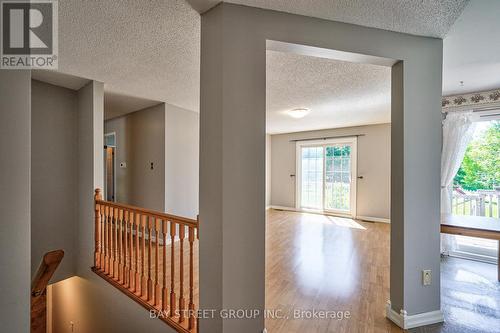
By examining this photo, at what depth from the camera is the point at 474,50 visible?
2.21 m

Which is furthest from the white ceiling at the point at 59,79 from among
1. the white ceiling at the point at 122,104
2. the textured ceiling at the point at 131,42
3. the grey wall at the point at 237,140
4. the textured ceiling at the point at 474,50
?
the textured ceiling at the point at 474,50

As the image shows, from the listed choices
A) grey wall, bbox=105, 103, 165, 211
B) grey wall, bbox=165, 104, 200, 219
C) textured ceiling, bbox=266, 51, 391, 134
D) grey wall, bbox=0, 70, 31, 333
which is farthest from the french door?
grey wall, bbox=0, 70, 31, 333

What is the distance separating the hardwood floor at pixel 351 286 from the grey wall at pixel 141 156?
2212 mm

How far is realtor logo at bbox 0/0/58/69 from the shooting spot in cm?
97

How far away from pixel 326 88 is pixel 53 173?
3.69 metres

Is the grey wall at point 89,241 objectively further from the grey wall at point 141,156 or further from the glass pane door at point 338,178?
the glass pane door at point 338,178

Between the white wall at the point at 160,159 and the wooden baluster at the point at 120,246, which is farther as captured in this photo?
the white wall at the point at 160,159

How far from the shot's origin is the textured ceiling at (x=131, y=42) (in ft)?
5.34

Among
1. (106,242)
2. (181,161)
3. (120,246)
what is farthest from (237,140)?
(181,161)

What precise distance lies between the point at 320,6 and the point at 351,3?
193mm

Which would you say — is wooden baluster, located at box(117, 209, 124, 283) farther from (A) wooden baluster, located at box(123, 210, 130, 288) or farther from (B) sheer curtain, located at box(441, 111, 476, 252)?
(B) sheer curtain, located at box(441, 111, 476, 252)

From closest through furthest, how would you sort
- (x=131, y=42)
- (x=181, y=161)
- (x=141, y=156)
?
(x=131, y=42), (x=181, y=161), (x=141, y=156)

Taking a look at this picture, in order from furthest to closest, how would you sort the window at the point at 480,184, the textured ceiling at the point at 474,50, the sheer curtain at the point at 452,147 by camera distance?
the window at the point at 480,184 → the sheer curtain at the point at 452,147 → the textured ceiling at the point at 474,50

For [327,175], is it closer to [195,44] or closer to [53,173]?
[195,44]
